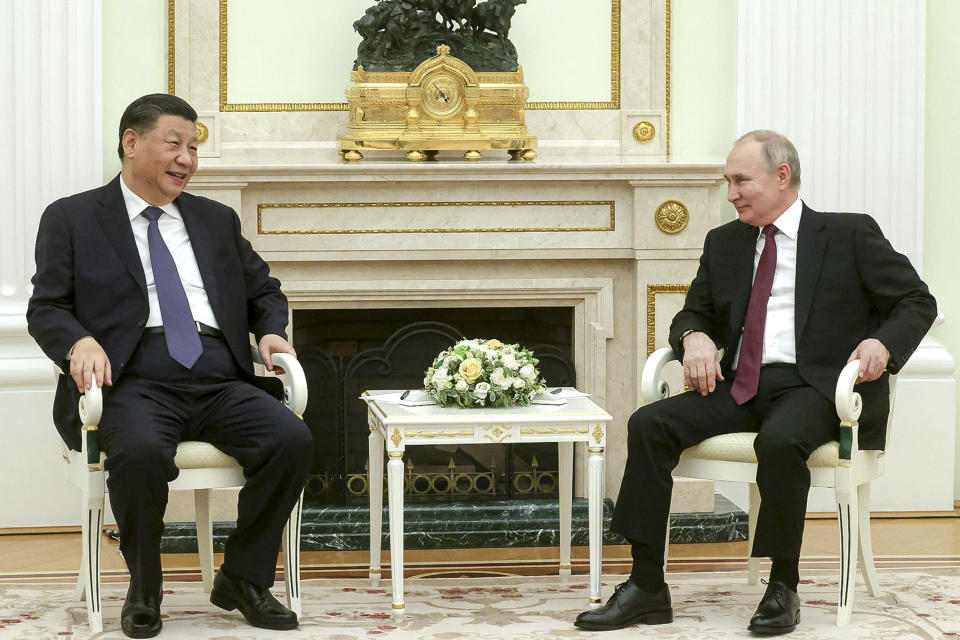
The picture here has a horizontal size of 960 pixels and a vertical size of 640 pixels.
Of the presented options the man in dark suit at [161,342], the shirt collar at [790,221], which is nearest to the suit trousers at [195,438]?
the man in dark suit at [161,342]

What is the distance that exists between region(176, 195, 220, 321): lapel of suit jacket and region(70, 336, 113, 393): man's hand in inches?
16.8

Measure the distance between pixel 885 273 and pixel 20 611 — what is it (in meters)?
2.74

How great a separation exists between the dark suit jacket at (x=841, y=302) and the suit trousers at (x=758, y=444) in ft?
0.30

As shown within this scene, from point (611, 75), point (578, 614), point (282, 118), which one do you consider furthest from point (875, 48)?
point (578, 614)

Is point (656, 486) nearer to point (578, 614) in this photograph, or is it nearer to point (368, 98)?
point (578, 614)

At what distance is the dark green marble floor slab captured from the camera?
4883mm

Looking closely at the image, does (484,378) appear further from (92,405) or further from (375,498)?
(92,405)

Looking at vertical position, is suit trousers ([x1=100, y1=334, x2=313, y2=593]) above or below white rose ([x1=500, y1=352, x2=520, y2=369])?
below

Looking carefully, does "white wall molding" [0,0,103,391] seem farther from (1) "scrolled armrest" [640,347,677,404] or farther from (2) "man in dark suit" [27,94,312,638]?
(1) "scrolled armrest" [640,347,677,404]

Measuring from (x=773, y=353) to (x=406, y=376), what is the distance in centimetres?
182

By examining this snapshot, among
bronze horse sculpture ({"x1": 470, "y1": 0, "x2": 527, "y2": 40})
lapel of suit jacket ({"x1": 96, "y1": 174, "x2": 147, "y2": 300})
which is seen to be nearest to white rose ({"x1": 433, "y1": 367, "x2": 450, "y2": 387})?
lapel of suit jacket ({"x1": 96, "y1": 174, "x2": 147, "y2": 300})

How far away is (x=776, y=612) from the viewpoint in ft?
11.8

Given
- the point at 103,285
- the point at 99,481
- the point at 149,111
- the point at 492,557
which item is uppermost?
the point at 149,111

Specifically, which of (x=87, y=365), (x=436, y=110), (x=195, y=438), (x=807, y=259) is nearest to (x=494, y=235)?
(x=436, y=110)
